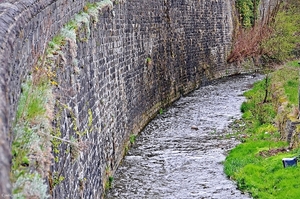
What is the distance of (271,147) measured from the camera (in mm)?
13789

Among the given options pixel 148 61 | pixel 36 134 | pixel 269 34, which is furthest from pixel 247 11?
pixel 36 134

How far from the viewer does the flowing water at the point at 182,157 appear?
37.4 ft

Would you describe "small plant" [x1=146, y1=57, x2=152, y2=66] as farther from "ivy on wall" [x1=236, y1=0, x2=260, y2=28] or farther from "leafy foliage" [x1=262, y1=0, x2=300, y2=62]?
"ivy on wall" [x1=236, y1=0, x2=260, y2=28]

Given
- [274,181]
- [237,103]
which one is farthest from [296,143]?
[237,103]

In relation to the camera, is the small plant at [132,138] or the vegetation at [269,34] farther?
the vegetation at [269,34]

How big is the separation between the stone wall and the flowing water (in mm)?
494

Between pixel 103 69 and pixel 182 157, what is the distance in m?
3.44

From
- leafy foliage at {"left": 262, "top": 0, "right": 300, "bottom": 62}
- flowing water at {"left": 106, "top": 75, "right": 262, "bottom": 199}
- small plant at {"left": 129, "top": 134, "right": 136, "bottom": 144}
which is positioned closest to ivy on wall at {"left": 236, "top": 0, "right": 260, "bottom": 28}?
leafy foliage at {"left": 262, "top": 0, "right": 300, "bottom": 62}

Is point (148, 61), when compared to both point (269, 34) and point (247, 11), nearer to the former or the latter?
point (269, 34)

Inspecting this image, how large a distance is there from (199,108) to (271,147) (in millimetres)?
7773

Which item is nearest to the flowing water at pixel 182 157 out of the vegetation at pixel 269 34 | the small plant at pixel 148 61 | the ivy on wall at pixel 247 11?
the small plant at pixel 148 61

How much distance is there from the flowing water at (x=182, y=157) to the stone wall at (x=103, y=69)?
494 mm

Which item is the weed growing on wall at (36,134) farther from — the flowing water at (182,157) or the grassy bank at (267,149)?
the grassy bank at (267,149)

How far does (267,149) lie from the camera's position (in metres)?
13.7
